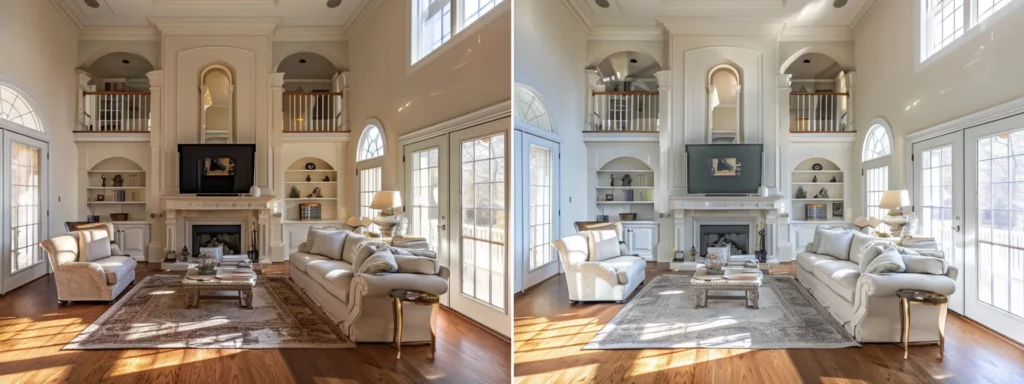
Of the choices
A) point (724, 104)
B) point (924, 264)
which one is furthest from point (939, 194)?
point (724, 104)

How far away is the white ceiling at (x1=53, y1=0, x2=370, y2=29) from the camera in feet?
8.29

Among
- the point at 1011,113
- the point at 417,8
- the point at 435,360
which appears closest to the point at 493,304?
the point at 435,360

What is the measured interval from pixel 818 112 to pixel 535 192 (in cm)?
147

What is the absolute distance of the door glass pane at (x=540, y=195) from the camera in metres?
2.85

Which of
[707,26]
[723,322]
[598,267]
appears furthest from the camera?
[598,267]

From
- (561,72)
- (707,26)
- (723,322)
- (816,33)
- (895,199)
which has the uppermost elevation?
(707,26)

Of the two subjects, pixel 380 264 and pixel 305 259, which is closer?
pixel 305 259

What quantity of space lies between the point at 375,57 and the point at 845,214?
7.98 ft

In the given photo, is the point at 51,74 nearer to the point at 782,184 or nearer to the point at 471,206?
the point at 471,206

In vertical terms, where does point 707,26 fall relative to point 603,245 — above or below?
above

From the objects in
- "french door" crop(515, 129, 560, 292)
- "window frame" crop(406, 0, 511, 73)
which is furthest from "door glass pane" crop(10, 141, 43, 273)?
"french door" crop(515, 129, 560, 292)

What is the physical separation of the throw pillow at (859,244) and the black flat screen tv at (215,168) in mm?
2926

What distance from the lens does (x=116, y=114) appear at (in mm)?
2387

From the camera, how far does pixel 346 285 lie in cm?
341
